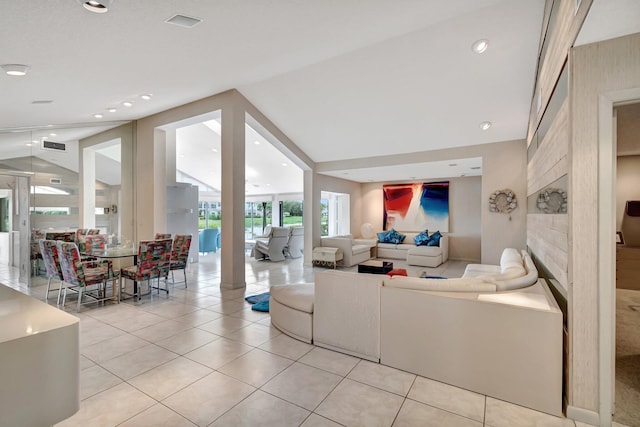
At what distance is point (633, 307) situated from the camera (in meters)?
4.12

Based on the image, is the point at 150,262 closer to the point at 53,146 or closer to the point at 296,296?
the point at 296,296

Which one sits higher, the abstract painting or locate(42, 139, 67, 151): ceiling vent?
locate(42, 139, 67, 151): ceiling vent

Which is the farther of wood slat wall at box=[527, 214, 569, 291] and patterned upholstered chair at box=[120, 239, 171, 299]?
patterned upholstered chair at box=[120, 239, 171, 299]

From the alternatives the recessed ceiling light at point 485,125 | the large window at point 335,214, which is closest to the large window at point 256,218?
the large window at point 335,214

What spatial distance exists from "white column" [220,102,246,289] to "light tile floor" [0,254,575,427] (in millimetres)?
1465

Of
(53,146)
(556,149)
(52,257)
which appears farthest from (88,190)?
(556,149)

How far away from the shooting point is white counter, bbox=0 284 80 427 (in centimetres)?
92

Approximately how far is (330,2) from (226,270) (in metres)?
4.11

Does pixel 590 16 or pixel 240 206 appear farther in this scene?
pixel 240 206

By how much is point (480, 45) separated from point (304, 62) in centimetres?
229

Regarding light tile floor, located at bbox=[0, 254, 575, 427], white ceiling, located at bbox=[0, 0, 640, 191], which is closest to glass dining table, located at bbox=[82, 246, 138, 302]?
light tile floor, located at bbox=[0, 254, 575, 427]

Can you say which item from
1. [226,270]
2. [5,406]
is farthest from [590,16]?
[226,270]

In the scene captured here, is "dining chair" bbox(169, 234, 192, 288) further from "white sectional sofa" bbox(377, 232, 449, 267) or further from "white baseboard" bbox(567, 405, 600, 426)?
"white sectional sofa" bbox(377, 232, 449, 267)

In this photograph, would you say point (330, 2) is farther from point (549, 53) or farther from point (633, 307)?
point (633, 307)
